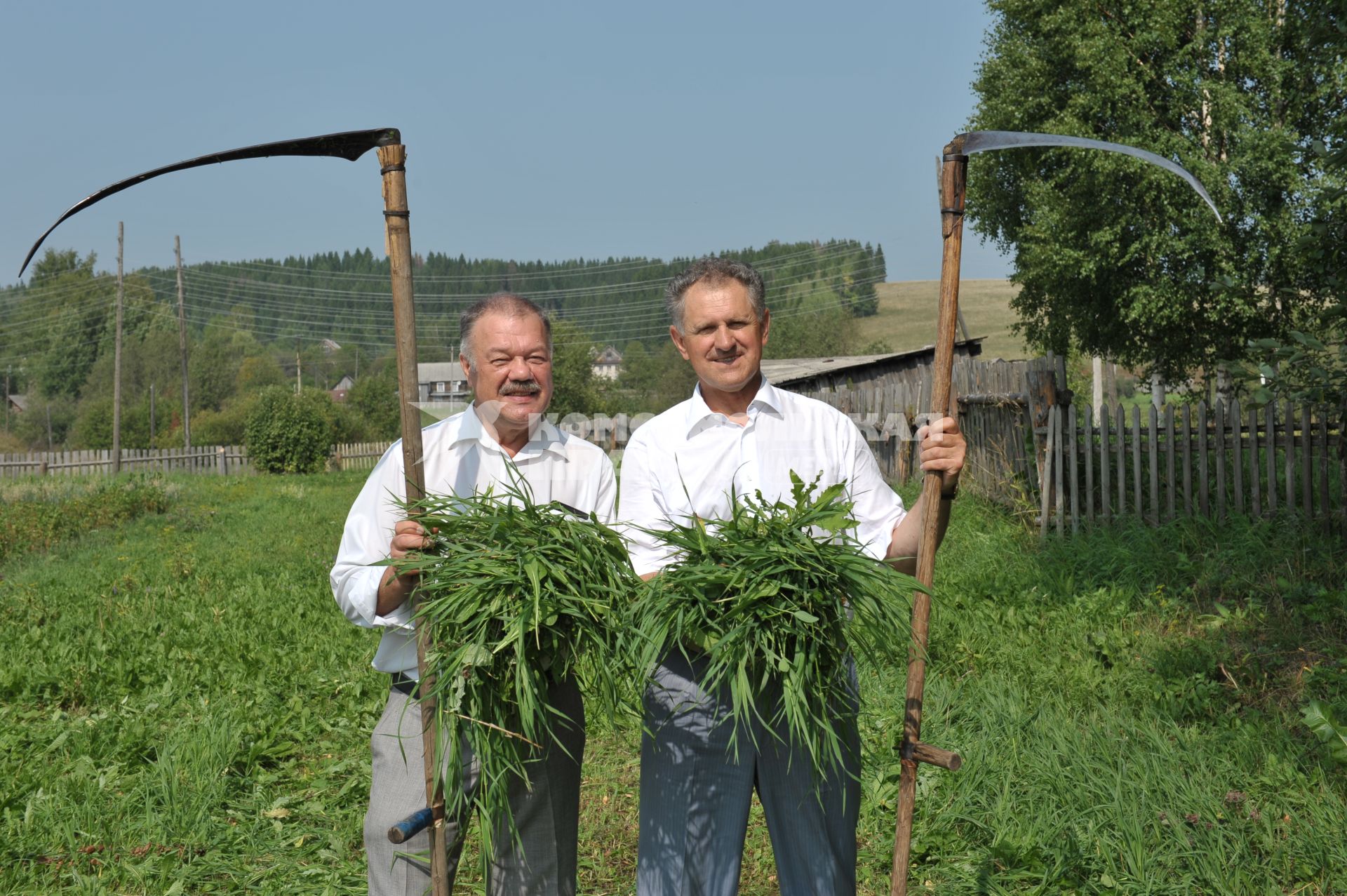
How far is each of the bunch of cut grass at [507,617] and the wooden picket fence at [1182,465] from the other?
8.28m

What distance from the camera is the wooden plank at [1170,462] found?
9477mm

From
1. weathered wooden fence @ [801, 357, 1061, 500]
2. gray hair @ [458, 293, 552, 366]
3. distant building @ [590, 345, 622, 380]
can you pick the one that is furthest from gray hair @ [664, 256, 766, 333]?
distant building @ [590, 345, 622, 380]

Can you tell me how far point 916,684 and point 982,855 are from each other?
6.10 feet

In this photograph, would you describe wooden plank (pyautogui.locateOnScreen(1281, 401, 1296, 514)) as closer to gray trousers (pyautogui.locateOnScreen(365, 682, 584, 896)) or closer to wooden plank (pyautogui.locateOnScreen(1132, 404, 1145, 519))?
wooden plank (pyautogui.locateOnScreen(1132, 404, 1145, 519))

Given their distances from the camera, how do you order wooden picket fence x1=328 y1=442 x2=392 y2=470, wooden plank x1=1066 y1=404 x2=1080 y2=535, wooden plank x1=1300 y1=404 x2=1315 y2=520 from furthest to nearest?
wooden picket fence x1=328 y1=442 x2=392 y2=470 < wooden plank x1=1066 y1=404 x2=1080 y2=535 < wooden plank x1=1300 y1=404 x2=1315 y2=520

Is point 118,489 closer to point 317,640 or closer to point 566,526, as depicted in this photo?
point 317,640

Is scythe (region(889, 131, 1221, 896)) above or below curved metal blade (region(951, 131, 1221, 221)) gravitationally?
below

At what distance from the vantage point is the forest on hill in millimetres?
43656

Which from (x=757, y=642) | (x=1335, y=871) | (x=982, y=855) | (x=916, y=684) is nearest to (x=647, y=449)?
(x=757, y=642)

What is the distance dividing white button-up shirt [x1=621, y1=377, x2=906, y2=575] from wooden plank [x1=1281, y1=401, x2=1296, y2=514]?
770 cm

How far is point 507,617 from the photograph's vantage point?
217cm

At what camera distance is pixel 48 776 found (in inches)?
184

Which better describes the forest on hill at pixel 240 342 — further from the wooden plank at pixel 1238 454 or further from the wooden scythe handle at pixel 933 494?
the wooden scythe handle at pixel 933 494

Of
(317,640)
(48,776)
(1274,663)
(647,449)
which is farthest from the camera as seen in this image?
(317,640)
